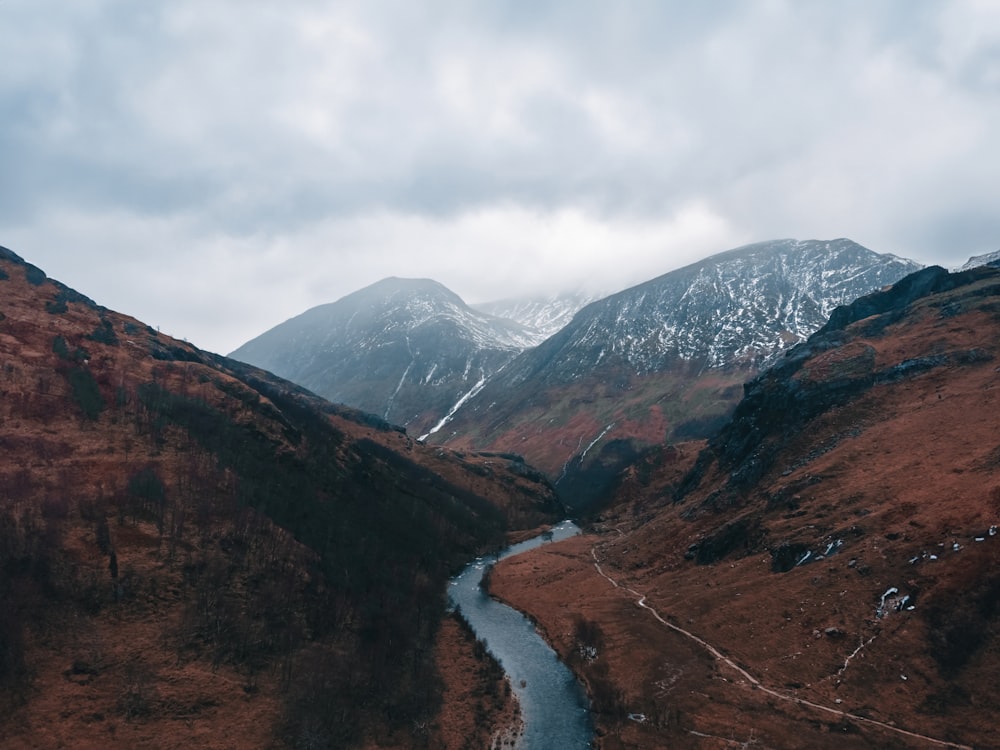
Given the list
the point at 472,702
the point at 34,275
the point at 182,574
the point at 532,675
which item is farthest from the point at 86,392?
the point at 532,675

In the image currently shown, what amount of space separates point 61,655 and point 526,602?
68933 millimetres

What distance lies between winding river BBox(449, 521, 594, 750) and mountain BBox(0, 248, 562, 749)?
210 inches

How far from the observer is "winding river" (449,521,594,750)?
57125mm

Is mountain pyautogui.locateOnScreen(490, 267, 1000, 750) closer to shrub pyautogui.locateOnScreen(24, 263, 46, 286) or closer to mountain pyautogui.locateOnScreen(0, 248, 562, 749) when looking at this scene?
mountain pyautogui.locateOnScreen(0, 248, 562, 749)

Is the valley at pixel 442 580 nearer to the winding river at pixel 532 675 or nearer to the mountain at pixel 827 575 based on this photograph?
the mountain at pixel 827 575

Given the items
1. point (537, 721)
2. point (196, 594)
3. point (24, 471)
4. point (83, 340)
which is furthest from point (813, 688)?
point (83, 340)

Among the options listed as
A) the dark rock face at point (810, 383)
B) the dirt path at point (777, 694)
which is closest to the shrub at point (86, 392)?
the dirt path at point (777, 694)

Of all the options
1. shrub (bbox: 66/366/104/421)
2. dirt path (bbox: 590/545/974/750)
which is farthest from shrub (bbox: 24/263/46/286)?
dirt path (bbox: 590/545/974/750)

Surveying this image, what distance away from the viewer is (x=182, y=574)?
216 feet

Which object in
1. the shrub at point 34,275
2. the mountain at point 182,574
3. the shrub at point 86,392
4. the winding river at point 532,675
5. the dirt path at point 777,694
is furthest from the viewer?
the shrub at point 34,275

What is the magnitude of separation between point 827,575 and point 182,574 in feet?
240

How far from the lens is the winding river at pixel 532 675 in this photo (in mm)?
57125

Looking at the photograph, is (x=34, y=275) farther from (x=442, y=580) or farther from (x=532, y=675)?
(x=532, y=675)

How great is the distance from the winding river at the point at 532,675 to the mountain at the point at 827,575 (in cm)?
239
